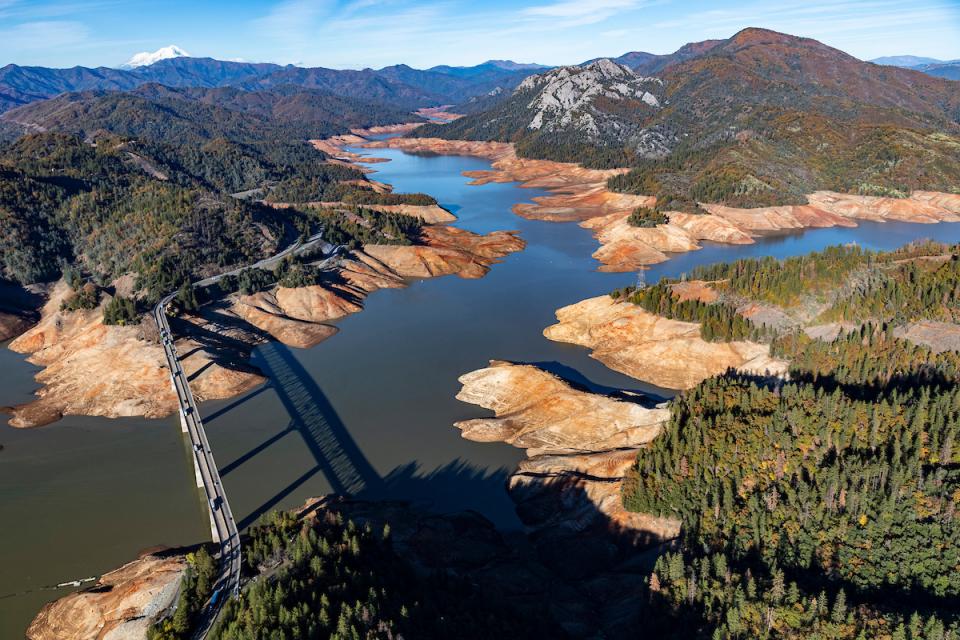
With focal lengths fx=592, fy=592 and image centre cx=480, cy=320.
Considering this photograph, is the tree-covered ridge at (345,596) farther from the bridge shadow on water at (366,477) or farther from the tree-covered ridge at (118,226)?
the tree-covered ridge at (118,226)

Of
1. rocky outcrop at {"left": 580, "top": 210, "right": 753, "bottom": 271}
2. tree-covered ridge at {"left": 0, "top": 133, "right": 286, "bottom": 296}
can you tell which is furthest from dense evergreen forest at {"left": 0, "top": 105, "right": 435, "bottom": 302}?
rocky outcrop at {"left": 580, "top": 210, "right": 753, "bottom": 271}

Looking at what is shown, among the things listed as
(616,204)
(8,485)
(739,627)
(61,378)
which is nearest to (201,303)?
(61,378)

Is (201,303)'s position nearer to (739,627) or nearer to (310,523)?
(310,523)

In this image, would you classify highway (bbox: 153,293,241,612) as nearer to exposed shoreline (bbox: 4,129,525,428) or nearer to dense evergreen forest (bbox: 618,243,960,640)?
exposed shoreline (bbox: 4,129,525,428)

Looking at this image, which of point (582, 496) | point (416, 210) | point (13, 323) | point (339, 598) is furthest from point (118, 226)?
point (339, 598)

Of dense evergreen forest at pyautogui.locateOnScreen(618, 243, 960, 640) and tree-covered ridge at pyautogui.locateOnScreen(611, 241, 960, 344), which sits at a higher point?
tree-covered ridge at pyautogui.locateOnScreen(611, 241, 960, 344)

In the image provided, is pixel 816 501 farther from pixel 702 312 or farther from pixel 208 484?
pixel 208 484

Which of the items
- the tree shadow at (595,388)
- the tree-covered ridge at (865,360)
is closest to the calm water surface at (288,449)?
the tree shadow at (595,388)
